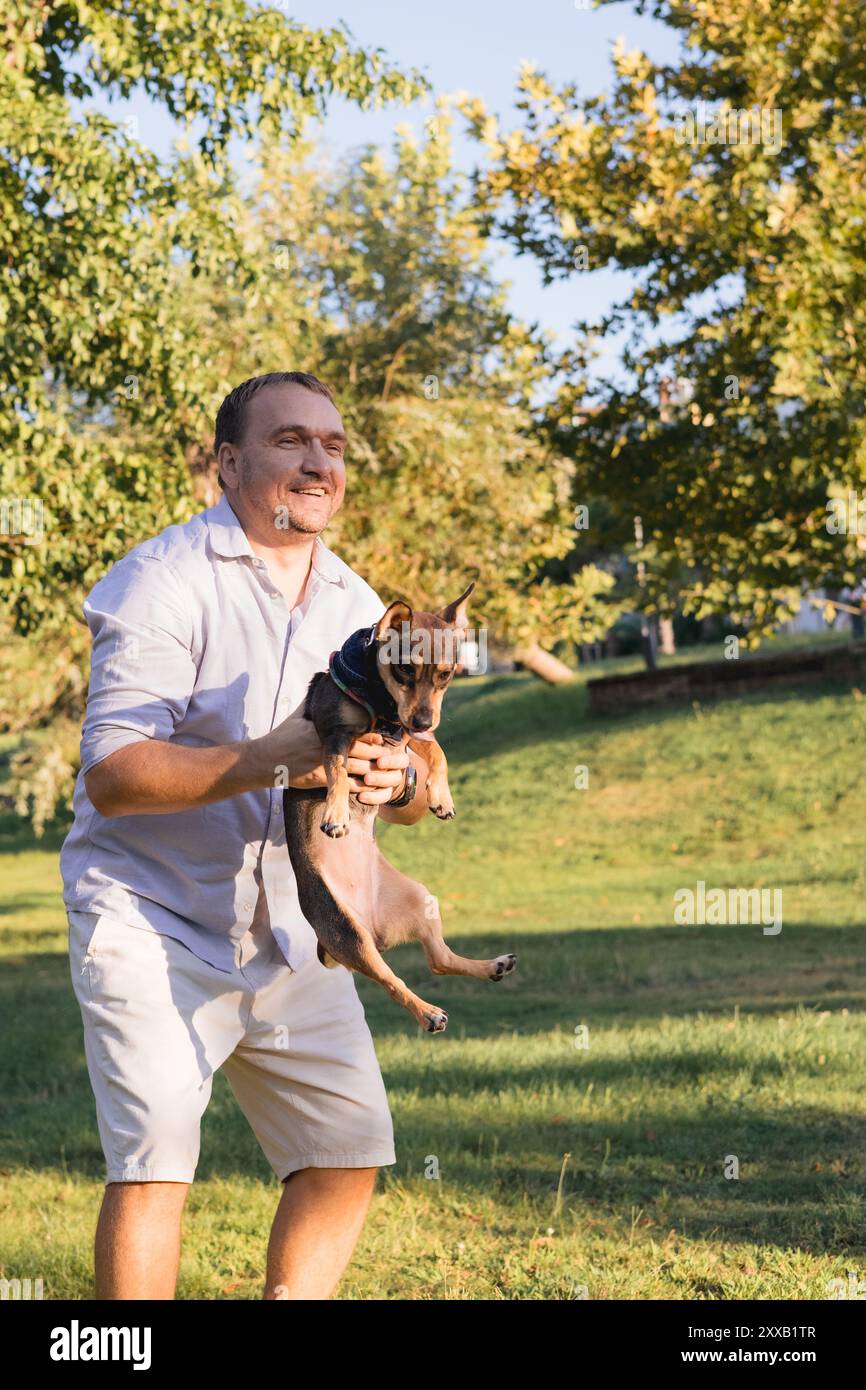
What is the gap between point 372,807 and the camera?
12.2 ft

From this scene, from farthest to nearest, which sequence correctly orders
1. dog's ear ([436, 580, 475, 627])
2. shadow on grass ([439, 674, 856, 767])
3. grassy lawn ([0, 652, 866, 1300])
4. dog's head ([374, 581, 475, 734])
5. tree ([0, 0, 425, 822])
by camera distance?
shadow on grass ([439, 674, 856, 767]), tree ([0, 0, 425, 822]), grassy lawn ([0, 652, 866, 1300]), dog's ear ([436, 580, 475, 627]), dog's head ([374, 581, 475, 734])

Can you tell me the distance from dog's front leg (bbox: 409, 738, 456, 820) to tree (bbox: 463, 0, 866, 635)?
10.0 meters

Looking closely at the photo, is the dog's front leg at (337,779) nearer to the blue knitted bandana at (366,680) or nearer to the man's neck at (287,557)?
the blue knitted bandana at (366,680)

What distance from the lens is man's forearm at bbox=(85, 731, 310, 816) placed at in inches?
137

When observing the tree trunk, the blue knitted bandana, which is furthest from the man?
the tree trunk

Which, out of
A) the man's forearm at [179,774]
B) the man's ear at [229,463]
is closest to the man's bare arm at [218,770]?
the man's forearm at [179,774]

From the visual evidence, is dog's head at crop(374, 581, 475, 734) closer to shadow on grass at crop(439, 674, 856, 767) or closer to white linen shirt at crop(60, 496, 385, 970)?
white linen shirt at crop(60, 496, 385, 970)

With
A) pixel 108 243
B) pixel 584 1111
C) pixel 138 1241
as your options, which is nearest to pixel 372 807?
pixel 138 1241

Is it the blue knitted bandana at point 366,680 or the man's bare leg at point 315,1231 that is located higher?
the blue knitted bandana at point 366,680

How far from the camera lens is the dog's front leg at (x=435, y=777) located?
12.0 feet

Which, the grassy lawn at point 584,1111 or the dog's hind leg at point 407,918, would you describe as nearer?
the dog's hind leg at point 407,918

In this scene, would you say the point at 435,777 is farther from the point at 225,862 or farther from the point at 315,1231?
the point at 315,1231
